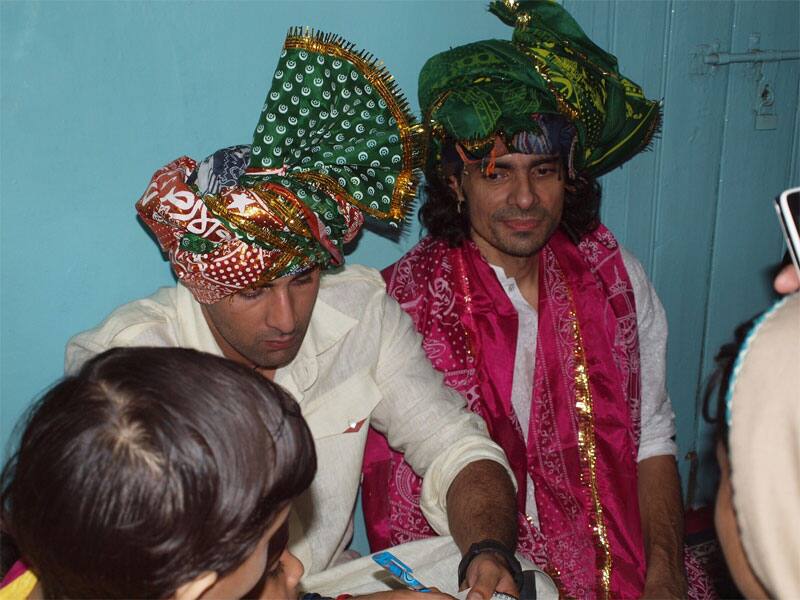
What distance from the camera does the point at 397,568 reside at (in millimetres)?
1698

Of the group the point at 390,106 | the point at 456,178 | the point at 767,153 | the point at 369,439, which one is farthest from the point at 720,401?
the point at 767,153

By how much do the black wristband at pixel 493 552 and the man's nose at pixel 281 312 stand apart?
0.57 metres

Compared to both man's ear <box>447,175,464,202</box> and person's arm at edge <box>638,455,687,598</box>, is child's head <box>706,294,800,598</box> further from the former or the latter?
man's ear <box>447,175,464,202</box>

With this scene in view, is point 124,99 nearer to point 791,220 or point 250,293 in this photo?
point 250,293

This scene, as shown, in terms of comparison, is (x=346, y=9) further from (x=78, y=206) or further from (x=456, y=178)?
(x=78, y=206)

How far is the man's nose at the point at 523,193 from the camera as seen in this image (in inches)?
91.2

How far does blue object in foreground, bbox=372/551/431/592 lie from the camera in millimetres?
1679

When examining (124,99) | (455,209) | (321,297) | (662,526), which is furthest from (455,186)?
(662,526)

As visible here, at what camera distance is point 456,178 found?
2.42 m

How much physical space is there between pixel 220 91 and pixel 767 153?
1.83 meters

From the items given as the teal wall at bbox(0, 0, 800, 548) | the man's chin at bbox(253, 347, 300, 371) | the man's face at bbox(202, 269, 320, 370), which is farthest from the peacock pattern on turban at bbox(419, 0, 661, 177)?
the man's chin at bbox(253, 347, 300, 371)

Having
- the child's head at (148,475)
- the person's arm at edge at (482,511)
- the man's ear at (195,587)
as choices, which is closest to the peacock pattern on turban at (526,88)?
the person's arm at edge at (482,511)

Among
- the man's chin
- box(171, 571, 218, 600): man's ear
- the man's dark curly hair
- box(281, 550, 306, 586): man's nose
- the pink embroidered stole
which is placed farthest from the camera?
the man's dark curly hair

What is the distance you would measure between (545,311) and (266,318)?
2.77 ft
